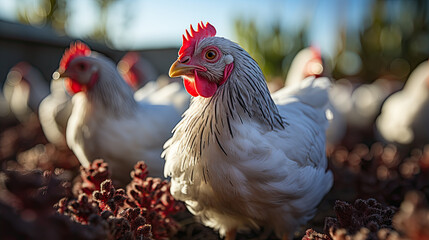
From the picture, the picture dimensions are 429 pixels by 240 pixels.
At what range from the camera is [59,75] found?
1878 millimetres

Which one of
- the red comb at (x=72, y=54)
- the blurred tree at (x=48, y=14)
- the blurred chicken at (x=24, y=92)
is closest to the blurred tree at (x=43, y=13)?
the blurred tree at (x=48, y=14)

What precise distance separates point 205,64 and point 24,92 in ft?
14.0

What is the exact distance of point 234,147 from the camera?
3.47ft

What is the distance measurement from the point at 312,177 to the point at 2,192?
1.09 meters

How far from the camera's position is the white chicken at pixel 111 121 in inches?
67.7

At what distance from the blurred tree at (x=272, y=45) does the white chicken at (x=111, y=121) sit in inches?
215

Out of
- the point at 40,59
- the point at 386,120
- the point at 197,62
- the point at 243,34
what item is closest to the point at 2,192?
Answer: the point at 197,62

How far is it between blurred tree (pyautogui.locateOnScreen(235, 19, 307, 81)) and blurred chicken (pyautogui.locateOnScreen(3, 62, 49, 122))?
4516 millimetres

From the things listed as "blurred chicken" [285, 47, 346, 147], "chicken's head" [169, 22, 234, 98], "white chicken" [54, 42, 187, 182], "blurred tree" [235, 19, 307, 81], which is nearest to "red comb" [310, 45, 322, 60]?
"blurred chicken" [285, 47, 346, 147]

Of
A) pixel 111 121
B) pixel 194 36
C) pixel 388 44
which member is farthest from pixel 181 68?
pixel 388 44

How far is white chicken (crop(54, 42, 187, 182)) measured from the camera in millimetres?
1721

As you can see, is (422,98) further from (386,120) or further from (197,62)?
(197,62)

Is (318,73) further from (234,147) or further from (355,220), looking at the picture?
(355,220)

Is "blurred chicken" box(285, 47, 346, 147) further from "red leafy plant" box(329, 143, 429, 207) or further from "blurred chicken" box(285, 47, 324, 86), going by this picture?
"red leafy plant" box(329, 143, 429, 207)
